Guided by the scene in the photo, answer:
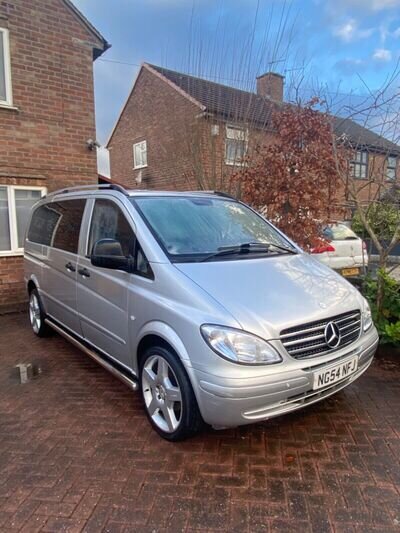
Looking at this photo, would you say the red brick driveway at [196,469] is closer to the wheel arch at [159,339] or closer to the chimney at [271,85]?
the wheel arch at [159,339]

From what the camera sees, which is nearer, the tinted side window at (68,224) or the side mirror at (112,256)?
the side mirror at (112,256)

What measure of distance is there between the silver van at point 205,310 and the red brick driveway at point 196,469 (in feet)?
1.05

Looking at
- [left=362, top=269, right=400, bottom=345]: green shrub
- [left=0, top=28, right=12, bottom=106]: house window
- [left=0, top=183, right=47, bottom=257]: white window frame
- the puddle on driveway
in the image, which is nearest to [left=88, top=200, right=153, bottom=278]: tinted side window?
the puddle on driveway

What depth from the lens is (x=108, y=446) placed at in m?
2.81

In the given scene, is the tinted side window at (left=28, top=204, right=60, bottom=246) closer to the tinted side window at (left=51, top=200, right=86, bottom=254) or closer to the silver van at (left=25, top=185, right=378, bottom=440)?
the tinted side window at (left=51, top=200, right=86, bottom=254)

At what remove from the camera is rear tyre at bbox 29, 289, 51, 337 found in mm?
5278

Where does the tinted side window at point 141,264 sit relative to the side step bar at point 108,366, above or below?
above

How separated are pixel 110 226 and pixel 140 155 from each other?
1466 centimetres

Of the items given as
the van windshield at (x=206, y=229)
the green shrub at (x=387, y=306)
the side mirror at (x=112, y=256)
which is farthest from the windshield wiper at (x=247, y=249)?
the green shrub at (x=387, y=306)

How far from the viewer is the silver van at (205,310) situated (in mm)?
2379

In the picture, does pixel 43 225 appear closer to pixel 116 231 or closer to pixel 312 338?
pixel 116 231

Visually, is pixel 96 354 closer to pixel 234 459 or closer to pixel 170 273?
pixel 170 273

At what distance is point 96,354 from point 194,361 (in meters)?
1.67

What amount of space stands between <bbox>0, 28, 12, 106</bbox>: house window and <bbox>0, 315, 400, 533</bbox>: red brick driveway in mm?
5658
